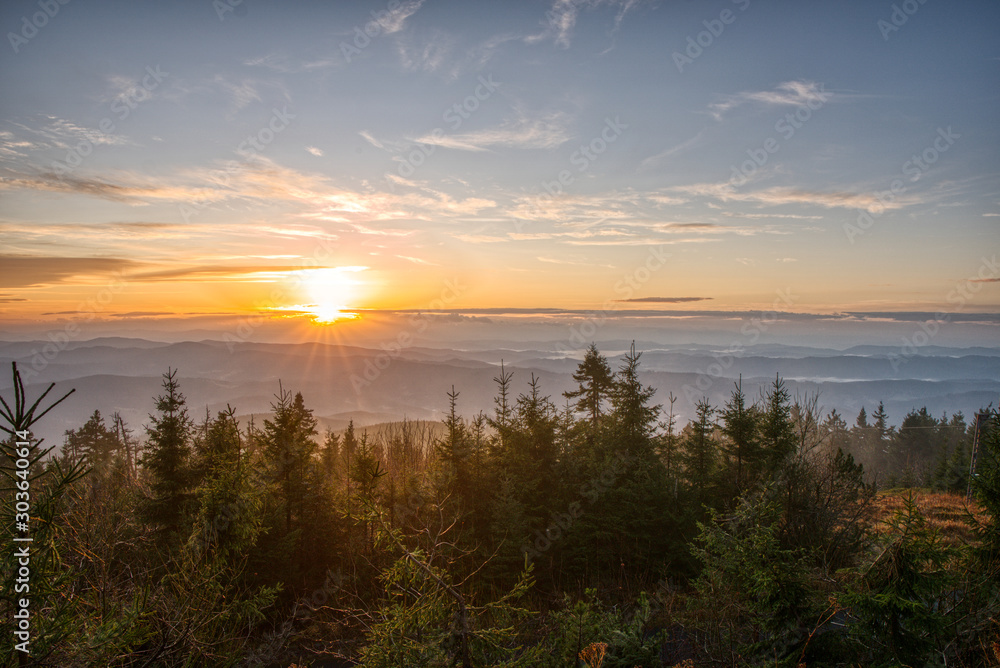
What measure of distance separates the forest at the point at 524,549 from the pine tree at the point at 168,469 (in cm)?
9

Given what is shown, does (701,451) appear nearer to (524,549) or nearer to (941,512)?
(524,549)

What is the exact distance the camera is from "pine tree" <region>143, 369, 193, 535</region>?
19.6 meters

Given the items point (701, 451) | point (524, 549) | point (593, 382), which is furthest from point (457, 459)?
point (701, 451)

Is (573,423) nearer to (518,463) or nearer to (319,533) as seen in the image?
(518,463)

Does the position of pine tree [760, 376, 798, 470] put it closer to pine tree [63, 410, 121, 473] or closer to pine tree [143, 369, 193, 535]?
pine tree [143, 369, 193, 535]

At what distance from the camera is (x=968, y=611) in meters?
8.03

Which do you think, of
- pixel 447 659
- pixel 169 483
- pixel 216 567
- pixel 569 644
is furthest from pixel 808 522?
pixel 169 483

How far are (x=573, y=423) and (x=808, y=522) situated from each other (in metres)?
11.7

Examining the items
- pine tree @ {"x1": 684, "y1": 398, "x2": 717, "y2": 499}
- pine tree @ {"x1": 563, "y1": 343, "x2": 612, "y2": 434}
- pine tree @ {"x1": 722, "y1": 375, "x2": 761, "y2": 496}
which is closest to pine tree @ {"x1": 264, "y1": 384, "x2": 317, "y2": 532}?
pine tree @ {"x1": 563, "y1": 343, "x2": 612, "y2": 434}

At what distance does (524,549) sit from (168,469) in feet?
52.3

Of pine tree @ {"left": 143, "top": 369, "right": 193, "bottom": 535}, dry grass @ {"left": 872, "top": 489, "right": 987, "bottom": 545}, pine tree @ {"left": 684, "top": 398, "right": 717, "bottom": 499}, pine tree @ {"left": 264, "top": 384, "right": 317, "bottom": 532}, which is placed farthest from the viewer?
pine tree @ {"left": 684, "top": 398, "right": 717, "bottom": 499}

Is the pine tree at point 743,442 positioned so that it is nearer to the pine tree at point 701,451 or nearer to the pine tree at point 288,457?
the pine tree at point 701,451

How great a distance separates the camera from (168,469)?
65.4ft

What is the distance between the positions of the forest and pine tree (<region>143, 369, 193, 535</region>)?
0.09 m
